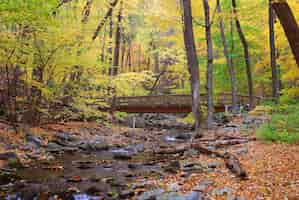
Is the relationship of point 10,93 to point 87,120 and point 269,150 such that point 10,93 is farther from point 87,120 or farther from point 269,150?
point 269,150

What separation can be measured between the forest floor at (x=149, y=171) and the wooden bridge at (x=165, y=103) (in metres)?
8.22

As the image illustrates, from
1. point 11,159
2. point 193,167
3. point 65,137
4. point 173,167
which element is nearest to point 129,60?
point 65,137

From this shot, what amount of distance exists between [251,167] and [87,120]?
41.3 feet

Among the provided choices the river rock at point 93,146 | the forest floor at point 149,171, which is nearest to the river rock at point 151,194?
the forest floor at point 149,171

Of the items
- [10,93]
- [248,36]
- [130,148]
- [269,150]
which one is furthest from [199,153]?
[248,36]

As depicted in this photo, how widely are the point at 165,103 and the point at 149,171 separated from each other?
1291 centimetres

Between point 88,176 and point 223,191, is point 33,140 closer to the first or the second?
point 88,176

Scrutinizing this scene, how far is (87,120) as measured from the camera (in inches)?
708

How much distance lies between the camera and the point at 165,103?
818 inches

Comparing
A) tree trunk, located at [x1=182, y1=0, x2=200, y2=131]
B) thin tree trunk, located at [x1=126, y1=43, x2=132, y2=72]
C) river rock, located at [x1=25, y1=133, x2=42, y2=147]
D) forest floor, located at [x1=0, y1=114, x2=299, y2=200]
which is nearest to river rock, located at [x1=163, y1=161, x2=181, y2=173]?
forest floor, located at [x1=0, y1=114, x2=299, y2=200]

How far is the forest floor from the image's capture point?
550 cm

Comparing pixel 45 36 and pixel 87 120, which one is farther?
pixel 87 120

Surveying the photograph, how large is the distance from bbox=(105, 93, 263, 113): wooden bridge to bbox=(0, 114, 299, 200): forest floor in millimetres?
8219

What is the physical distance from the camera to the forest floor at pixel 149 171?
550 centimetres
